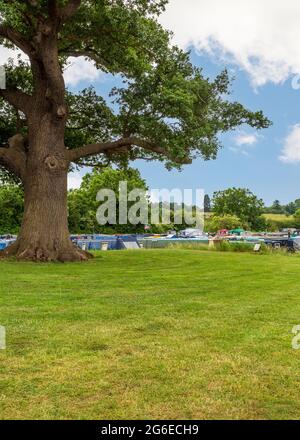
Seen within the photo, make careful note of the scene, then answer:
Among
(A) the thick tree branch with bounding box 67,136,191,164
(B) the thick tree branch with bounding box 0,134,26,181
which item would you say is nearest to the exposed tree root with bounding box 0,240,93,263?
(B) the thick tree branch with bounding box 0,134,26,181

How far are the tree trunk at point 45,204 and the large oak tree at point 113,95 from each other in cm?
4

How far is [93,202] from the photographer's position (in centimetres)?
5922

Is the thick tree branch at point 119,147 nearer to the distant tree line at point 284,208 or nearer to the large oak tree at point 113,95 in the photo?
the large oak tree at point 113,95

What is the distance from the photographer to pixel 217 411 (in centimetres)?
391

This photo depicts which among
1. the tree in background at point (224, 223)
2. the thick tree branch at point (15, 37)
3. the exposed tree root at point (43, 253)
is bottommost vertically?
the exposed tree root at point (43, 253)

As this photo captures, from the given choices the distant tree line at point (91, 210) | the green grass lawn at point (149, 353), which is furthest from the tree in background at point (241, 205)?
the green grass lawn at point (149, 353)

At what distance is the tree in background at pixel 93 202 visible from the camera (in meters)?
57.4

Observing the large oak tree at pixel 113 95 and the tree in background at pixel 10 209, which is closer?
the large oak tree at pixel 113 95

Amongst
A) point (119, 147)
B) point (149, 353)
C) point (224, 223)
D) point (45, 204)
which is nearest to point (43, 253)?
point (45, 204)

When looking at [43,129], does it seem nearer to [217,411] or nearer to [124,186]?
[217,411]

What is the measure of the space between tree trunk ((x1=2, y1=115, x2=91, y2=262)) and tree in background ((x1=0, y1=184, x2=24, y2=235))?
35.2 metres

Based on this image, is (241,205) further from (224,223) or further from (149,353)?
(149,353)
